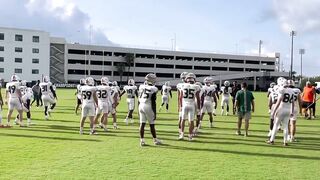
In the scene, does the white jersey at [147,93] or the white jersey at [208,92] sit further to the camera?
the white jersey at [208,92]

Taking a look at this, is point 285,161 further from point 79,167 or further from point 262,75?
point 262,75

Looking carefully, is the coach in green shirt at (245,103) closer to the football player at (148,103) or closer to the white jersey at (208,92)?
the white jersey at (208,92)

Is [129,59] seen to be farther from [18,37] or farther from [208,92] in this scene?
[208,92]

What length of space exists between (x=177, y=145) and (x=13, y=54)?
9746 centimetres

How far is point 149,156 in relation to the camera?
12.2 m

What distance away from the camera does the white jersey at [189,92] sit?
15227 millimetres

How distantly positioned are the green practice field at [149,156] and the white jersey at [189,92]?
1402 mm

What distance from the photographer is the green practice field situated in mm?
10102

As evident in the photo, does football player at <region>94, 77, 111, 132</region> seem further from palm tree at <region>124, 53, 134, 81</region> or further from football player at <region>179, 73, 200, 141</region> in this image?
palm tree at <region>124, 53, 134, 81</region>

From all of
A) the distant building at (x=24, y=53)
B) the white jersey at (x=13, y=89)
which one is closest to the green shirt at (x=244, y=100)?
the white jersey at (x=13, y=89)

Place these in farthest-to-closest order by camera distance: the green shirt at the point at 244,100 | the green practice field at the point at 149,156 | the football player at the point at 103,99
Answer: the football player at the point at 103,99 < the green shirt at the point at 244,100 < the green practice field at the point at 149,156

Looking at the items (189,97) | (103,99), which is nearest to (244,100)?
(189,97)

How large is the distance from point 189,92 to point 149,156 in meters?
3.69

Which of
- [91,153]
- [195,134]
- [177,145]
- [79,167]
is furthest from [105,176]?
[195,134]
